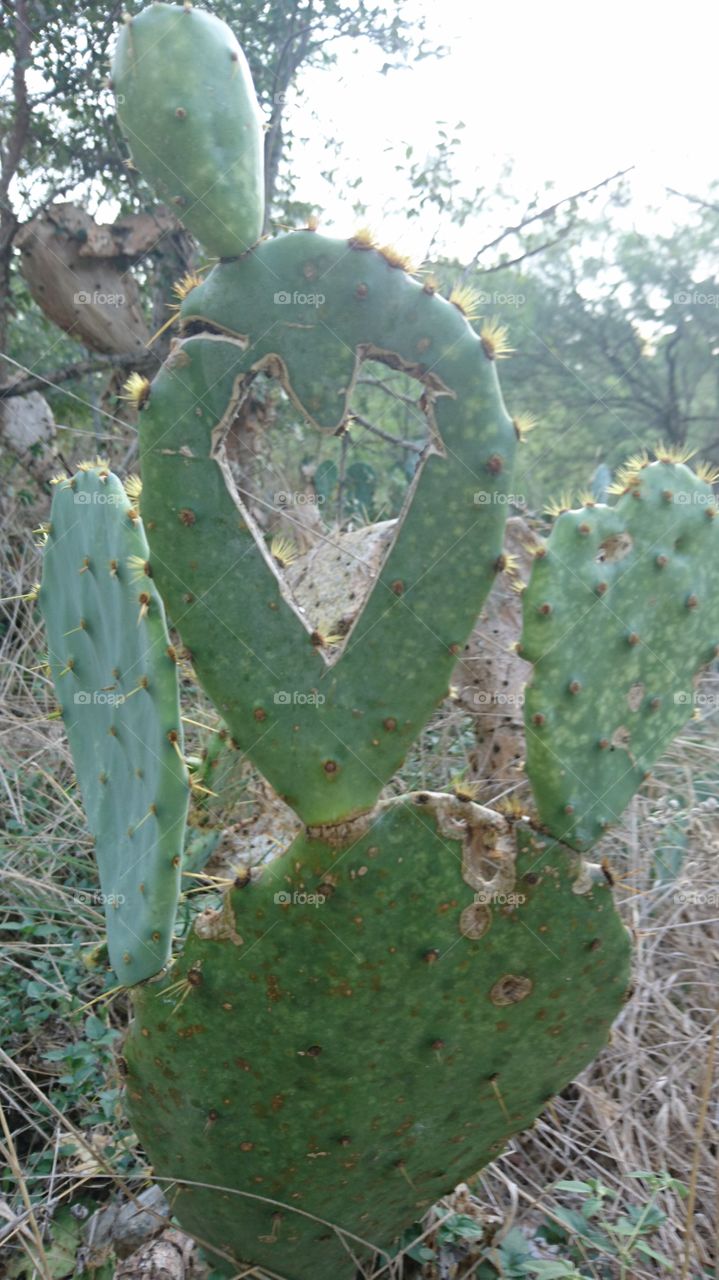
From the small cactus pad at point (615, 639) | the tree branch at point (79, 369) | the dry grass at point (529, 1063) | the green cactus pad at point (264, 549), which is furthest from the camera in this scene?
the tree branch at point (79, 369)

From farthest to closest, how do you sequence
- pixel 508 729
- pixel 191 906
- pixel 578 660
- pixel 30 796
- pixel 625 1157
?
pixel 30 796, pixel 508 729, pixel 191 906, pixel 625 1157, pixel 578 660

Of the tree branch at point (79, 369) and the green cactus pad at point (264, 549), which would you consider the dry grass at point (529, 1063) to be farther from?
the tree branch at point (79, 369)

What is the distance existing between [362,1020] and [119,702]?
482 millimetres

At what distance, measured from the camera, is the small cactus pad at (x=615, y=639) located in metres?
1.20

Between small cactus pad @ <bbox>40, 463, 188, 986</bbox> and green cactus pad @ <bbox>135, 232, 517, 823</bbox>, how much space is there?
0.09 m

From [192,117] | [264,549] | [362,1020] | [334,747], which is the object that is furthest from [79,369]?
[362,1020]

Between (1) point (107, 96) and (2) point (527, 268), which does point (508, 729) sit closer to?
(1) point (107, 96)

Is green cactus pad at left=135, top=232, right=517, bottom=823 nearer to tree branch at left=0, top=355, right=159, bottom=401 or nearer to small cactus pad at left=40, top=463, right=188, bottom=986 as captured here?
small cactus pad at left=40, top=463, right=188, bottom=986

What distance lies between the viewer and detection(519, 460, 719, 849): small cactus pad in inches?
47.2

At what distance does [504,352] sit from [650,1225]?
1.20 meters

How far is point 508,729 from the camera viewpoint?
82.0 inches

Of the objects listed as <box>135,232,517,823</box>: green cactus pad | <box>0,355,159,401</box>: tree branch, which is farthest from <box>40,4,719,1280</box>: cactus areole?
→ <box>0,355,159,401</box>: tree branch

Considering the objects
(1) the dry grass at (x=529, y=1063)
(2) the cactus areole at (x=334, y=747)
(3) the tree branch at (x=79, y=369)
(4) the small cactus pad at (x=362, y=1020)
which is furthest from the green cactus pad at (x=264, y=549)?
(3) the tree branch at (x=79, y=369)

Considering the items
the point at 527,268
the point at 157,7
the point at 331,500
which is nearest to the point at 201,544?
the point at 157,7
